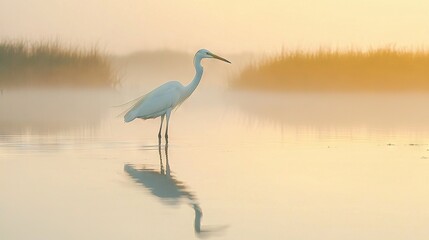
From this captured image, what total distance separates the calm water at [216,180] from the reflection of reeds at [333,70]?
37.2 feet

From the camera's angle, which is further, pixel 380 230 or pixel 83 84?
pixel 83 84

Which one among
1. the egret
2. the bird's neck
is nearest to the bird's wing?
the egret

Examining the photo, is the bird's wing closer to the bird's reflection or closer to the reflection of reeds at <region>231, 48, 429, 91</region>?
the bird's reflection

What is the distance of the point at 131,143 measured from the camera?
34.7 feet

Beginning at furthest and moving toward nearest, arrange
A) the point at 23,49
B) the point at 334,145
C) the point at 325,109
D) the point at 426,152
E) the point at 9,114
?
the point at 23,49
the point at 325,109
the point at 9,114
the point at 334,145
the point at 426,152

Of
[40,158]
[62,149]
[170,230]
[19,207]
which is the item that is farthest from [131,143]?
[170,230]

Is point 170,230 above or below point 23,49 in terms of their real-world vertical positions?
below

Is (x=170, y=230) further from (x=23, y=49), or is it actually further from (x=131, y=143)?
(x=23, y=49)

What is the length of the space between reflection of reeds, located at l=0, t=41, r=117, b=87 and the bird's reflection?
15.9 m

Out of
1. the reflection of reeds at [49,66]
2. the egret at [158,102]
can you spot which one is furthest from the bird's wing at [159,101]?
the reflection of reeds at [49,66]

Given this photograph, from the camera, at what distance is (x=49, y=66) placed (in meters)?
24.9

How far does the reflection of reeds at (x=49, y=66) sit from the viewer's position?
24.0m

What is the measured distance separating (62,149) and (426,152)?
3.24 meters

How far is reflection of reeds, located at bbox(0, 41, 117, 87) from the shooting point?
947 inches
